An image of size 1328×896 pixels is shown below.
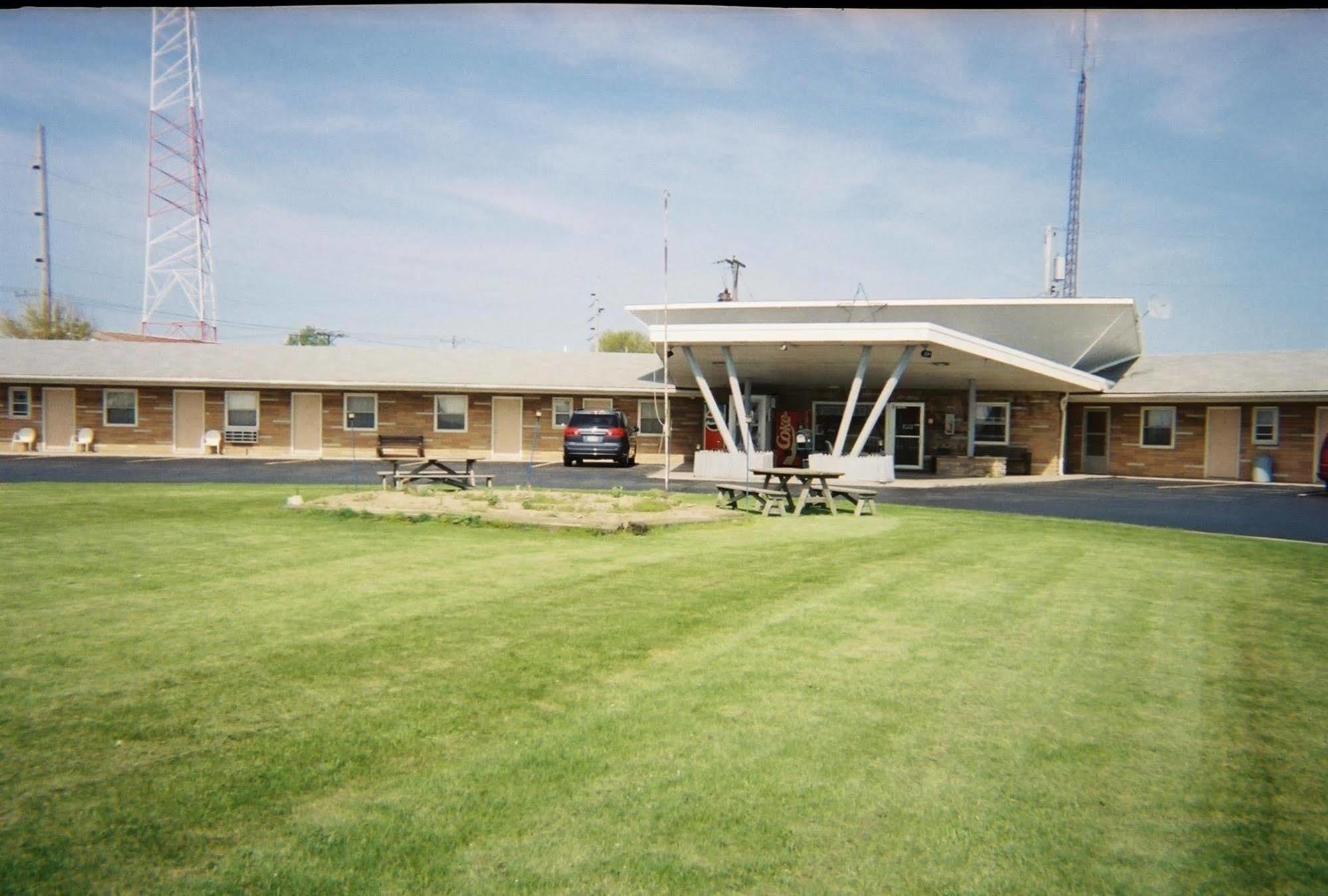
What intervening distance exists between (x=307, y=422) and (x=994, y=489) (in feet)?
82.4

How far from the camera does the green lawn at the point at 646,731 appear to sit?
3.04m

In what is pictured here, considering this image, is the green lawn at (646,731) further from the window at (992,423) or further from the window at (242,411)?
the window at (242,411)

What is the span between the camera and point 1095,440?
29.8 metres

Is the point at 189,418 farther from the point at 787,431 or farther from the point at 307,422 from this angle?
the point at 787,431

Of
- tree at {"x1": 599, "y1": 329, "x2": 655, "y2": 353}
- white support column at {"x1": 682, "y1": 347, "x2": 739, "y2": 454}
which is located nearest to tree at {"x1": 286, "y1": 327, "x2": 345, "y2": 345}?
tree at {"x1": 599, "y1": 329, "x2": 655, "y2": 353}

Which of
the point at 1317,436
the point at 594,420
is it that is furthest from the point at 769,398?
the point at 1317,436

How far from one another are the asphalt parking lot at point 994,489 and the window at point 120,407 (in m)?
3.04

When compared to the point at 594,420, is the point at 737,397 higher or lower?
higher

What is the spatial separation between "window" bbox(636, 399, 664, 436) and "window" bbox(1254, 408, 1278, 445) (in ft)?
64.5

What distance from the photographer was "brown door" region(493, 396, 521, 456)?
32906 mm

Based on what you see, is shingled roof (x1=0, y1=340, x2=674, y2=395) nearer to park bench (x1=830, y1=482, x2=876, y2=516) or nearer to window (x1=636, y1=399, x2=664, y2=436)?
window (x1=636, y1=399, x2=664, y2=436)

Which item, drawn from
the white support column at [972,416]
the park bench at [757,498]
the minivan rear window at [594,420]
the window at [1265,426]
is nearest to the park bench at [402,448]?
the minivan rear window at [594,420]

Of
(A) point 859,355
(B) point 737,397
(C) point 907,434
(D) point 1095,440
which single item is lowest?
(D) point 1095,440

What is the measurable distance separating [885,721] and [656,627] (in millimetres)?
2086
